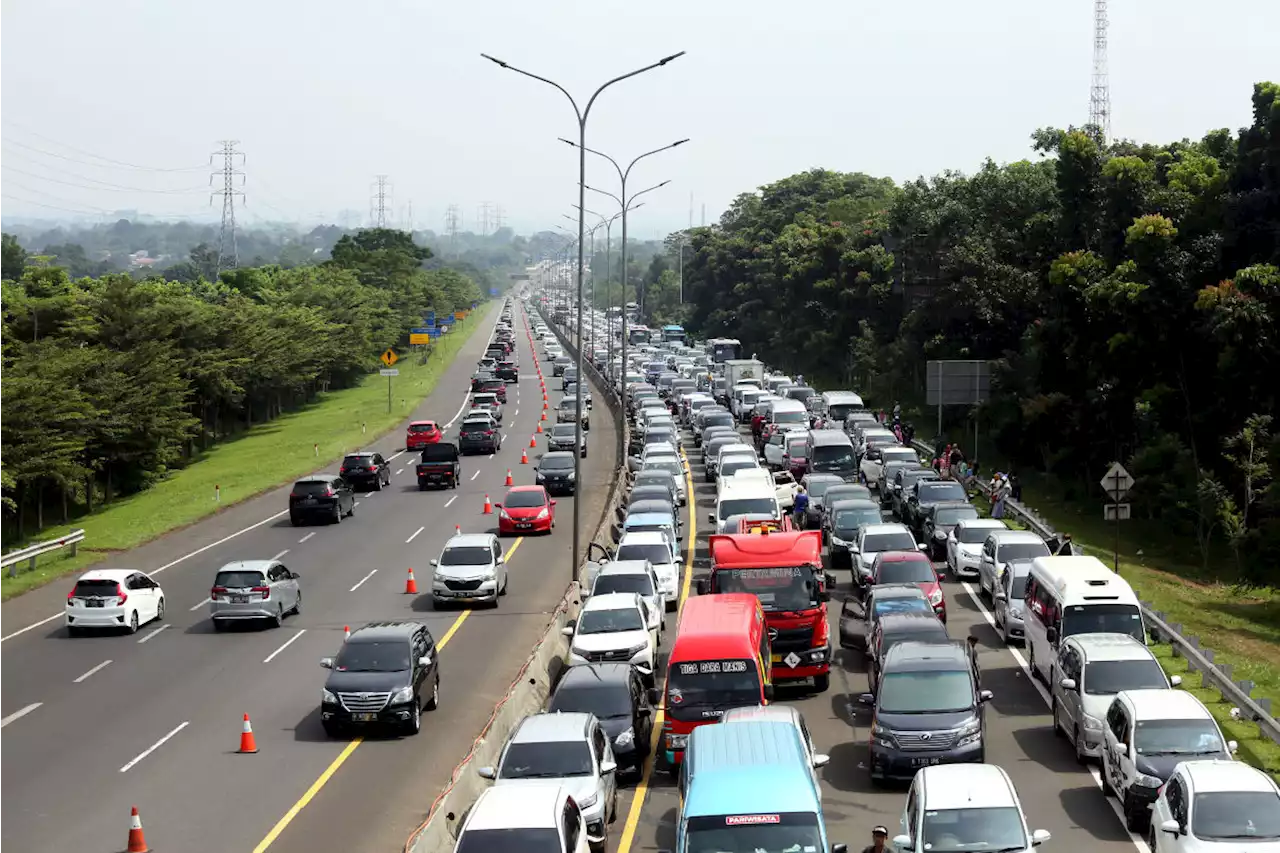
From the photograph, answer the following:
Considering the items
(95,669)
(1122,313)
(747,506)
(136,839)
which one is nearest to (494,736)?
(136,839)

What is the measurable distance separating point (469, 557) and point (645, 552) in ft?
14.3

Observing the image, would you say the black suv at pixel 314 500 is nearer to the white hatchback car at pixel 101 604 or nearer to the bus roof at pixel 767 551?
the white hatchback car at pixel 101 604

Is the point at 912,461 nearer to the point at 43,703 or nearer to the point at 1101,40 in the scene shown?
the point at 43,703

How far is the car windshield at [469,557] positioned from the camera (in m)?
37.7

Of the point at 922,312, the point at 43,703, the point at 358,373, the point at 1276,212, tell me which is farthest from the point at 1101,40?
the point at 43,703

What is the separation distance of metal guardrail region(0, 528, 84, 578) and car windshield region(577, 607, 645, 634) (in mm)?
20110

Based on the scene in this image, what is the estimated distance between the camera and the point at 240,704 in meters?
28.4

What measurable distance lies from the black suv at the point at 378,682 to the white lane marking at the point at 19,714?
5.46 meters

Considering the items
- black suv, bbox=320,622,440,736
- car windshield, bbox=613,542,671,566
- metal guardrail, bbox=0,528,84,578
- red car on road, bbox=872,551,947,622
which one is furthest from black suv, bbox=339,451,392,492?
black suv, bbox=320,622,440,736

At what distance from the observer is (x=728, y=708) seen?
74.8 feet

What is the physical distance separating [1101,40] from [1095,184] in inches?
2545

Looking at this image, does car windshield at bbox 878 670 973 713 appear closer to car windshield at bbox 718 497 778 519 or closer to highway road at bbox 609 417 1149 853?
highway road at bbox 609 417 1149 853

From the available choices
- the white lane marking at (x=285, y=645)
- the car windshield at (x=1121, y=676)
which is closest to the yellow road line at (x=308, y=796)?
the white lane marking at (x=285, y=645)

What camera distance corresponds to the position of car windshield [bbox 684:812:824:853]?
51.9 ft
